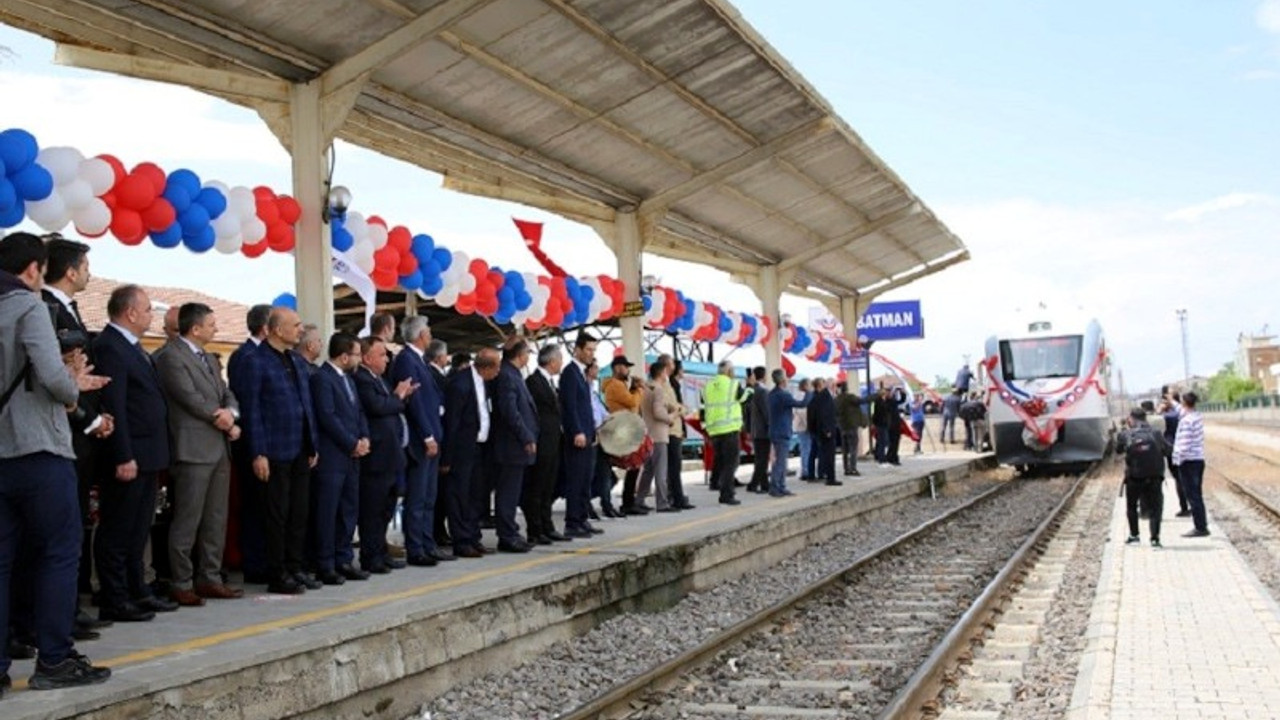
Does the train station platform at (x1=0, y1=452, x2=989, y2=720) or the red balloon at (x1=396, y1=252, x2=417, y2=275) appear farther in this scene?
the red balloon at (x1=396, y1=252, x2=417, y2=275)

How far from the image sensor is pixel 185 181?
967 cm

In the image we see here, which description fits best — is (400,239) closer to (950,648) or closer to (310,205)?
(310,205)

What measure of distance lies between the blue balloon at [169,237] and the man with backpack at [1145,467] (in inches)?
358

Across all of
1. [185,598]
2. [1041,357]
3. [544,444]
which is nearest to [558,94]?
[544,444]

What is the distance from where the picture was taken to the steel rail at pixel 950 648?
6.63 m

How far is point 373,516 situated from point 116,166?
10.0 ft

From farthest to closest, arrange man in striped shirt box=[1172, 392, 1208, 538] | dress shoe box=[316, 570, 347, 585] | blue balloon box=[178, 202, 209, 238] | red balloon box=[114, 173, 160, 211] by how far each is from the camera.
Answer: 1. man in striped shirt box=[1172, 392, 1208, 538]
2. blue balloon box=[178, 202, 209, 238]
3. red balloon box=[114, 173, 160, 211]
4. dress shoe box=[316, 570, 347, 585]

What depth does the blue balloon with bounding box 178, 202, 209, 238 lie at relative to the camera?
32.0 ft

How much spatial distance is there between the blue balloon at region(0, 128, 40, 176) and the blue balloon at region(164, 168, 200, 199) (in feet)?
4.81

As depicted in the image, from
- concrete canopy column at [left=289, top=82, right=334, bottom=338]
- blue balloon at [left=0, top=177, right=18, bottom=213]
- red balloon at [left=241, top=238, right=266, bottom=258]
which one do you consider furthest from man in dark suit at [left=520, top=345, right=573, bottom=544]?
blue balloon at [left=0, top=177, right=18, bottom=213]

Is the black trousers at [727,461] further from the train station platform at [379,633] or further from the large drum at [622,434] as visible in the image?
the large drum at [622,434]

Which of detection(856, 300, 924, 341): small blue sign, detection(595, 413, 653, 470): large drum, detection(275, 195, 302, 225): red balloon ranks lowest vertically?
detection(595, 413, 653, 470): large drum

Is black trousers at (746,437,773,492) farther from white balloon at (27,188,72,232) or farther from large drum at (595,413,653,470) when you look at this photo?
white balloon at (27,188,72,232)

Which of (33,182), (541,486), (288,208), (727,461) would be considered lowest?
(541,486)
